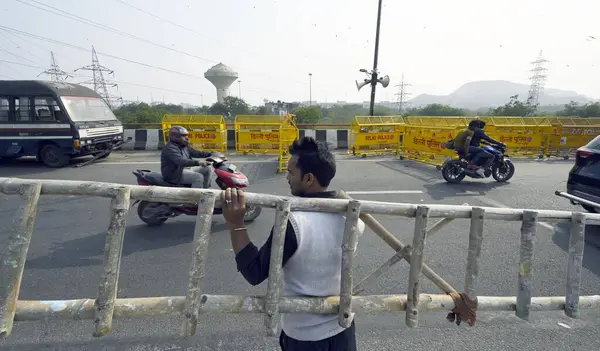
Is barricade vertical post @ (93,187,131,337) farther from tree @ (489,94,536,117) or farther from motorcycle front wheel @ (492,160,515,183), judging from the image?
tree @ (489,94,536,117)

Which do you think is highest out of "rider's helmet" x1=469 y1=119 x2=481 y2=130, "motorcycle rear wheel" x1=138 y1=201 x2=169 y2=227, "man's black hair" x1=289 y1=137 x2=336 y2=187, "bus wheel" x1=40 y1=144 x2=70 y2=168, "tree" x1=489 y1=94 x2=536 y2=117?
"tree" x1=489 y1=94 x2=536 y2=117

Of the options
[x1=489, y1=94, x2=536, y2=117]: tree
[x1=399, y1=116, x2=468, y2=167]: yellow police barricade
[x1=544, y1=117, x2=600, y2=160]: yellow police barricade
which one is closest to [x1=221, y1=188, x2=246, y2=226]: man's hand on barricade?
[x1=399, y1=116, x2=468, y2=167]: yellow police barricade

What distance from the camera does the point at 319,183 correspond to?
4.76 feet

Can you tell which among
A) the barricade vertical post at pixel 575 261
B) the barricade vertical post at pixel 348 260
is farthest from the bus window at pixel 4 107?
the barricade vertical post at pixel 575 261

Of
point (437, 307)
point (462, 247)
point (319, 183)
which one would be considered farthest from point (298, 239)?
point (462, 247)

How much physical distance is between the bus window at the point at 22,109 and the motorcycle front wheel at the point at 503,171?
40.9 feet

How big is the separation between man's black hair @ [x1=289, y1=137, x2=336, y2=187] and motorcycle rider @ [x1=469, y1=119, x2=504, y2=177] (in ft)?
23.5

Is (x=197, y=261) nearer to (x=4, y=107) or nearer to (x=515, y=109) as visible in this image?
(x=4, y=107)

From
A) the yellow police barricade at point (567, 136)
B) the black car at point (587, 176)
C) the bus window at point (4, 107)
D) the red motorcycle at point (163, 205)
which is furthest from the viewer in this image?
the yellow police barricade at point (567, 136)

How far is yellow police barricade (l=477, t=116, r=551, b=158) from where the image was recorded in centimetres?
1154

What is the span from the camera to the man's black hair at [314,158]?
139 cm

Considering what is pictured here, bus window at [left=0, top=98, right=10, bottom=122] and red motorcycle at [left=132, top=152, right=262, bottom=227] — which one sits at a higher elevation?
bus window at [left=0, top=98, right=10, bottom=122]

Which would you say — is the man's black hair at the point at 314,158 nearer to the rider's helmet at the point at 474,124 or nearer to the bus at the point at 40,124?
the rider's helmet at the point at 474,124

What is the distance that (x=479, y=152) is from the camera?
291 inches
